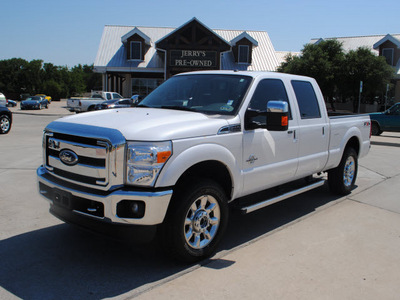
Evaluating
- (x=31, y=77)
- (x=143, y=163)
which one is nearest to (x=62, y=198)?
(x=143, y=163)

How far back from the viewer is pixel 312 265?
3.91 meters

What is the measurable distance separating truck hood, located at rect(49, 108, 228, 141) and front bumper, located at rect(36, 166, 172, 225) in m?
0.49

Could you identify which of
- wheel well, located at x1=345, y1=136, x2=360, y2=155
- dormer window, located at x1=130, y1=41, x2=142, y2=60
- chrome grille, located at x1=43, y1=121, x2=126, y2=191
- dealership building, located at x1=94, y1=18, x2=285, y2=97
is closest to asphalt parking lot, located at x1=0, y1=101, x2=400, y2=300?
chrome grille, located at x1=43, y1=121, x2=126, y2=191

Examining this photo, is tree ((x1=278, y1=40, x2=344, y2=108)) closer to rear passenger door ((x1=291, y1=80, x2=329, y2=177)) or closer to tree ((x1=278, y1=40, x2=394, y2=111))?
tree ((x1=278, y1=40, x2=394, y2=111))

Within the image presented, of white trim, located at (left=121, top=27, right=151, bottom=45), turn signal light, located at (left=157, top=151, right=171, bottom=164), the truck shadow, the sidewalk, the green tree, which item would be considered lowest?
the sidewalk

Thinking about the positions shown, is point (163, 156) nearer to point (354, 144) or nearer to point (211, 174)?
point (211, 174)

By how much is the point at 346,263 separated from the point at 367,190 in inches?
144

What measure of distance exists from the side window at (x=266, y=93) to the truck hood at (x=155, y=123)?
0.67 m

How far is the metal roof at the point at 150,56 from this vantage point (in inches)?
1293

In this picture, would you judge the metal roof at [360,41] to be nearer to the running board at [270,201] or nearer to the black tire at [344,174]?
the black tire at [344,174]

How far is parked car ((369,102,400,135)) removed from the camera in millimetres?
16422

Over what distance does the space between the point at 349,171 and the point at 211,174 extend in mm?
3690

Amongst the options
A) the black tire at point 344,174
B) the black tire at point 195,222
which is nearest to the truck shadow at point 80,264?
the black tire at point 195,222

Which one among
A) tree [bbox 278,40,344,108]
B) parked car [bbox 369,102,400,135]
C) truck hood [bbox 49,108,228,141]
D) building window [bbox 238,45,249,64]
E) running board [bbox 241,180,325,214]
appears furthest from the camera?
building window [bbox 238,45,249,64]
